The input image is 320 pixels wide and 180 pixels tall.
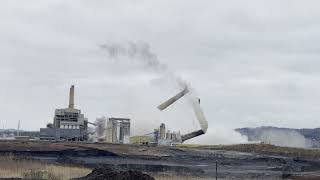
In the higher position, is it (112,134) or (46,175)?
(112,134)

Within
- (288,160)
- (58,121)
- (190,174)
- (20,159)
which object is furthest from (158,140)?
(190,174)

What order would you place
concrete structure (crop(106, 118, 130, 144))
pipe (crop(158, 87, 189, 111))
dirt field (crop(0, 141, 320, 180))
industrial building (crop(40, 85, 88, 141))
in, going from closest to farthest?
1. dirt field (crop(0, 141, 320, 180))
2. industrial building (crop(40, 85, 88, 141))
3. concrete structure (crop(106, 118, 130, 144))
4. pipe (crop(158, 87, 189, 111))

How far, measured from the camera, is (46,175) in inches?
1396

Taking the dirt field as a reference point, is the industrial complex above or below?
above

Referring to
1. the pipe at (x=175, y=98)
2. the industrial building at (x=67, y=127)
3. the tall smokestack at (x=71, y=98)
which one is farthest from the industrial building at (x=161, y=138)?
the tall smokestack at (x=71, y=98)

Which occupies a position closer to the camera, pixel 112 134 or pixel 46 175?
pixel 46 175

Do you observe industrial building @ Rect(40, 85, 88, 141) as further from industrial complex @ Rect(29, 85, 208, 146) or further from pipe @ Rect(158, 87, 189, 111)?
pipe @ Rect(158, 87, 189, 111)

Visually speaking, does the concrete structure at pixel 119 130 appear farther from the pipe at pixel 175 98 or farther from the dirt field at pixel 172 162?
the dirt field at pixel 172 162

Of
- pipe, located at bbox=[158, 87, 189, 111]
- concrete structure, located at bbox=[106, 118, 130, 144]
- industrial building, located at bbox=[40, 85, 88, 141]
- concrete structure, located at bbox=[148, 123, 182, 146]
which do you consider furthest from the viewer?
pipe, located at bbox=[158, 87, 189, 111]

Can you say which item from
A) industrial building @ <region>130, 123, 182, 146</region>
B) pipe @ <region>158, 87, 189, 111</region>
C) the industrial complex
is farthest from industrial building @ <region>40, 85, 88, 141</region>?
pipe @ <region>158, 87, 189, 111</region>

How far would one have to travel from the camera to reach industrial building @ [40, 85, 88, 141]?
296ft

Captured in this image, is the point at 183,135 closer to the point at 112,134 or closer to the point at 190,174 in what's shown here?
the point at 112,134

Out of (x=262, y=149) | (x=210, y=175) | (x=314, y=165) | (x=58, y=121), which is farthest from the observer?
(x=58, y=121)

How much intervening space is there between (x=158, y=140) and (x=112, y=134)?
24.4ft
